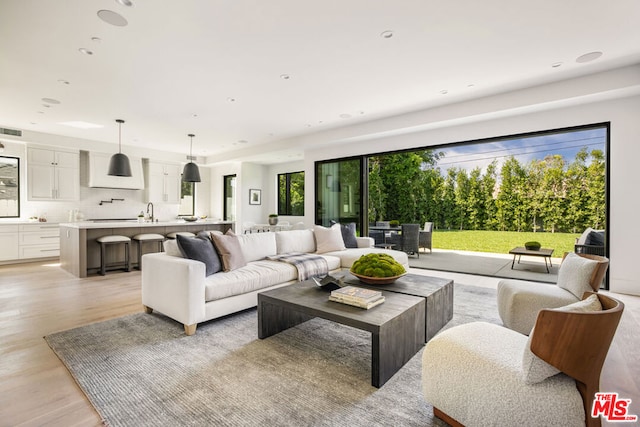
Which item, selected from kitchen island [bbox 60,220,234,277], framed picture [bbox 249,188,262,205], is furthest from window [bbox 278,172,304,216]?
kitchen island [bbox 60,220,234,277]

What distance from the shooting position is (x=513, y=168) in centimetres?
767

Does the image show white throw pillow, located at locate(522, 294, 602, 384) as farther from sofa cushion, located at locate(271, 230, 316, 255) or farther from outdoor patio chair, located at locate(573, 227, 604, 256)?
outdoor patio chair, located at locate(573, 227, 604, 256)

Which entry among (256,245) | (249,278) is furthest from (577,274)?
(256,245)

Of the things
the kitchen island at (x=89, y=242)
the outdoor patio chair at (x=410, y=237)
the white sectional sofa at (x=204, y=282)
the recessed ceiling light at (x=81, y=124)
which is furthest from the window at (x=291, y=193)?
the white sectional sofa at (x=204, y=282)

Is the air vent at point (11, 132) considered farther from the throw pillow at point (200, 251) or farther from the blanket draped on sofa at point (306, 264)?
the blanket draped on sofa at point (306, 264)

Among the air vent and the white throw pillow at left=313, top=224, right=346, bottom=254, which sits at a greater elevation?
the air vent

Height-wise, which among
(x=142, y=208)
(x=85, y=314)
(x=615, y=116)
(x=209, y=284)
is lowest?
(x=85, y=314)

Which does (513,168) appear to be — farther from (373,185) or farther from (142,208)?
(142,208)

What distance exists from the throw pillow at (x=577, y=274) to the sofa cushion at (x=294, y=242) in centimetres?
310

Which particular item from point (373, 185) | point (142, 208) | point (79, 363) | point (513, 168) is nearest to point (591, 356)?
point (79, 363)

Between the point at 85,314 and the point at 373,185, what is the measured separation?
7.59 meters

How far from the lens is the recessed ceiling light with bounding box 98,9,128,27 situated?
2.57m

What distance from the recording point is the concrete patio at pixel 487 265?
5.34 metres

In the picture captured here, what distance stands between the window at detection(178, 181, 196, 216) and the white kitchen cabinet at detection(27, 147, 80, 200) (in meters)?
2.71
